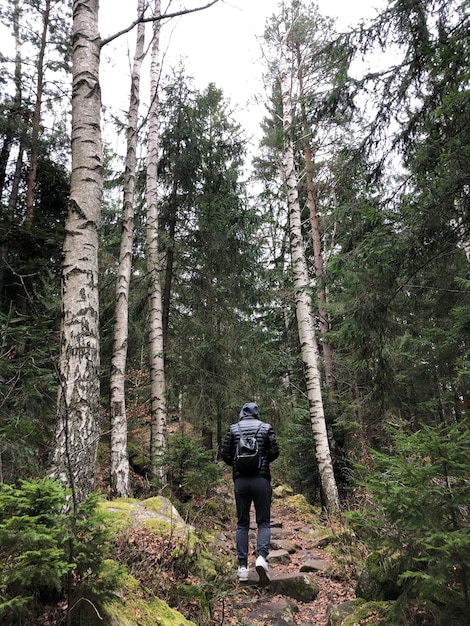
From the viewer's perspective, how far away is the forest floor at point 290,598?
3.73 meters

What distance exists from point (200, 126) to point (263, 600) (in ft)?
37.0

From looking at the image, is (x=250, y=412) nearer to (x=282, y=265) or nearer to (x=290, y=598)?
(x=290, y=598)

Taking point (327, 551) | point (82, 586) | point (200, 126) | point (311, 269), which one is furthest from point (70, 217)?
point (311, 269)

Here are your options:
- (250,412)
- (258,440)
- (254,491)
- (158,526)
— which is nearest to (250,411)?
(250,412)

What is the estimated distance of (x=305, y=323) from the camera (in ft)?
32.7

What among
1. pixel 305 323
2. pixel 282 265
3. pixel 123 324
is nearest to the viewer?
pixel 123 324

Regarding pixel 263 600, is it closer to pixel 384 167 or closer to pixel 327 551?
pixel 327 551

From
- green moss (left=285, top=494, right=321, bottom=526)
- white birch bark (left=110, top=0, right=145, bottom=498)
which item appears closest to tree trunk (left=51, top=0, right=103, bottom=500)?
white birch bark (left=110, top=0, right=145, bottom=498)

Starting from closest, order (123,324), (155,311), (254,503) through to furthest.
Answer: (254,503), (123,324), (155,311)

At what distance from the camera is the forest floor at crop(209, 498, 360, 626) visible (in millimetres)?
3732

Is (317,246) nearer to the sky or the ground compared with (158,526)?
nearer to the sky

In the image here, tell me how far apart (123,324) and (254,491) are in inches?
166

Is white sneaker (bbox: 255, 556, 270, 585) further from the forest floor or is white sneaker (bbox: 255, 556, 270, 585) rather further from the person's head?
the person's head

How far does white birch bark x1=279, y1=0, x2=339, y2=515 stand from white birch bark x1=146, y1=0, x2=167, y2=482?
11.3 ft
